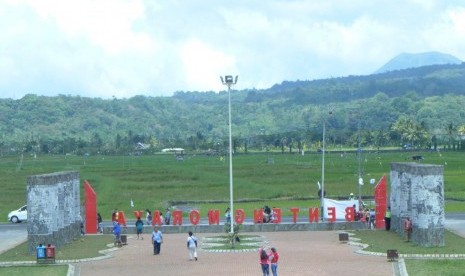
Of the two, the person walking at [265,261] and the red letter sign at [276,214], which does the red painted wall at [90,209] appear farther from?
the person walking at [265,261]

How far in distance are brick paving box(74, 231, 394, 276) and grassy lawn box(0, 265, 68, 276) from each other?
36.2 inches

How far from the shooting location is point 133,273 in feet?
131

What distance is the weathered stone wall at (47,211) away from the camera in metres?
47.3

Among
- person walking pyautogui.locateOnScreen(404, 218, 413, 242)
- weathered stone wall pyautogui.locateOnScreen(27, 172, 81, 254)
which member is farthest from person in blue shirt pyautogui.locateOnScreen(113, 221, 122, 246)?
person walking pyautogui.locateOnScreen(404, 218, 413, 242)

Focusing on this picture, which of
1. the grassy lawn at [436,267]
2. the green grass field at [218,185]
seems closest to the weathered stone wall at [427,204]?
the grassy lawn at [436,267]

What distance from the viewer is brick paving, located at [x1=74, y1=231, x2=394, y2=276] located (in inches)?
1545

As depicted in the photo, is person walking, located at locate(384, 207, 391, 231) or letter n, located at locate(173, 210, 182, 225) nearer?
person walking, located at locate(384, 207, 391, 231)

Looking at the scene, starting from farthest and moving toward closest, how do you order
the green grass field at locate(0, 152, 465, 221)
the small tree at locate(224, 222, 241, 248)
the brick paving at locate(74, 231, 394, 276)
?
the green grass field at locate(0, 152, 465, 221) → the small tree at locate(224, 222, 241, 248) → the brick paving at locate(74, 231, 394, 276)

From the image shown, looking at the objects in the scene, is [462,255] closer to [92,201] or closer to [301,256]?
[301,256]

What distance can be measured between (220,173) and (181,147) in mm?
82738

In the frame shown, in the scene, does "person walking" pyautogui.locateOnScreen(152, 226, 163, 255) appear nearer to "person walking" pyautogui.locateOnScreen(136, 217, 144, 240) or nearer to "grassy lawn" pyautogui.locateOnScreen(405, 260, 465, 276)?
"person walking" pyautogui.locateOnScreen(136, 217, 144, 240)

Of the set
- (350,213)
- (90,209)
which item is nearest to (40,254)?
(90,209)

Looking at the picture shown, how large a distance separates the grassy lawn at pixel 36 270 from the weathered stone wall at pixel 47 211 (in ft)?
16.2

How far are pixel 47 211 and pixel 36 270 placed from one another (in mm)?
7050
